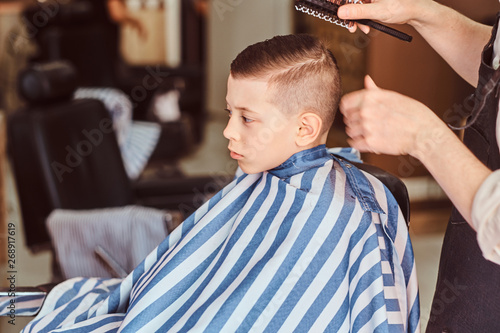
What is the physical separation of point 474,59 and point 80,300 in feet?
3.81

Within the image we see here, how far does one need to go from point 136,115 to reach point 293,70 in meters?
4.35

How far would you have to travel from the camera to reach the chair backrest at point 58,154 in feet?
7.59

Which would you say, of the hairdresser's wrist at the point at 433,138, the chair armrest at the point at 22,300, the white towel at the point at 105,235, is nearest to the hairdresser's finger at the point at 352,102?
the hairdresser's wrist at the point at 433,138

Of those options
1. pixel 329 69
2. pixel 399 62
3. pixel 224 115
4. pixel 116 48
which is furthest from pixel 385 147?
pixel 224 115

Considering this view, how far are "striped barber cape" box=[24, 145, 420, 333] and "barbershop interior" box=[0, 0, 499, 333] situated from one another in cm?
50

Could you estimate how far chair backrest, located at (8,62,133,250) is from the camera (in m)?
2.31

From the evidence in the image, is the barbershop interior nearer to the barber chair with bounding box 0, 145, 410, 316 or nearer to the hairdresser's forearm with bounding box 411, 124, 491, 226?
the barber chair with bounding box 0, 145, 410, 316

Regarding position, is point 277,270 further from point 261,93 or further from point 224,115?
point 224,115

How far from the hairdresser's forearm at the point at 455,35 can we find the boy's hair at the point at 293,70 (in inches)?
10.3

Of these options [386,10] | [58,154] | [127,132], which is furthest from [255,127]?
[127,132]

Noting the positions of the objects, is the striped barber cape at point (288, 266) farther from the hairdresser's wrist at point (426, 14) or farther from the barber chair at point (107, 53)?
the barber chair at point (107, 53)

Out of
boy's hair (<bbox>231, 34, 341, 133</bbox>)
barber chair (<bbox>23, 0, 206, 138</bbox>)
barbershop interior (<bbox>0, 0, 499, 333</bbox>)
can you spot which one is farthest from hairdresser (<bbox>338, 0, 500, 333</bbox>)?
barber chair (<bbox>23, 0, 206, 138</bbox>)

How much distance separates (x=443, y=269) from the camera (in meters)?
1.37

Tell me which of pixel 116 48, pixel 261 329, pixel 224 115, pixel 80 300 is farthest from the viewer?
pixel 224 115
